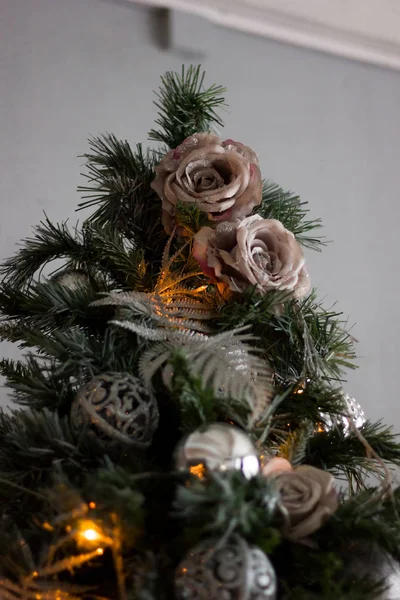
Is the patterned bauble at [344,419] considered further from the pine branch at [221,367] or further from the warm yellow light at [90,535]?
the warm yellow light at [90,535]

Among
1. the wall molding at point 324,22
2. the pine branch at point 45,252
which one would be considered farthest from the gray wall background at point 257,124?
the pine branch at point 45,252

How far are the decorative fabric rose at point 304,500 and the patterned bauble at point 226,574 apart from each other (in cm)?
4

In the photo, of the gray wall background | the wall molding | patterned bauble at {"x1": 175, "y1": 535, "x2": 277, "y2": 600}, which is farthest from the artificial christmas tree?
the wall molding

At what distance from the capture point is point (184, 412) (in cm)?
33

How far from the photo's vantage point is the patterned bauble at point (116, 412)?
13.3 inches

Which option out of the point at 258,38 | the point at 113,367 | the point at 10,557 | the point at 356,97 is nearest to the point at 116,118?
the point at 258,38

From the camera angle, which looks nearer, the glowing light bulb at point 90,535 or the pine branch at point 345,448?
the glowing light bulb at point 90,535

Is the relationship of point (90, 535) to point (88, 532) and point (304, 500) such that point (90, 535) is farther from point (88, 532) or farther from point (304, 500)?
point (304, 500)

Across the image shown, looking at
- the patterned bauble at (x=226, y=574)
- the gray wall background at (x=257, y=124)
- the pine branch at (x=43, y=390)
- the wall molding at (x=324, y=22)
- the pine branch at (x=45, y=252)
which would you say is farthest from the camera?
the wall molding at (x=324, y=22)

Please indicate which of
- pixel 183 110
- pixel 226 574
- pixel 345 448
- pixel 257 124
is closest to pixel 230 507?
pixel 226 574

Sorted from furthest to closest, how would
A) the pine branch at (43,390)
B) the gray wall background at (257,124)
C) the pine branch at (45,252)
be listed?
the gray wall background at (257,124), the pine branch at (45,252), the pine branch at (43,390)

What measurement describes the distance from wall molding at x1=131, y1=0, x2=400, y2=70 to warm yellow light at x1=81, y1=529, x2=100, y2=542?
3.20ft

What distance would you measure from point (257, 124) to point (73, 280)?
652 mm

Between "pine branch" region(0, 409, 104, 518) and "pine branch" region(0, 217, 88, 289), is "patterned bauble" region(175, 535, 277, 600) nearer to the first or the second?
"pine branch" region(0, 409, 104, 518)
